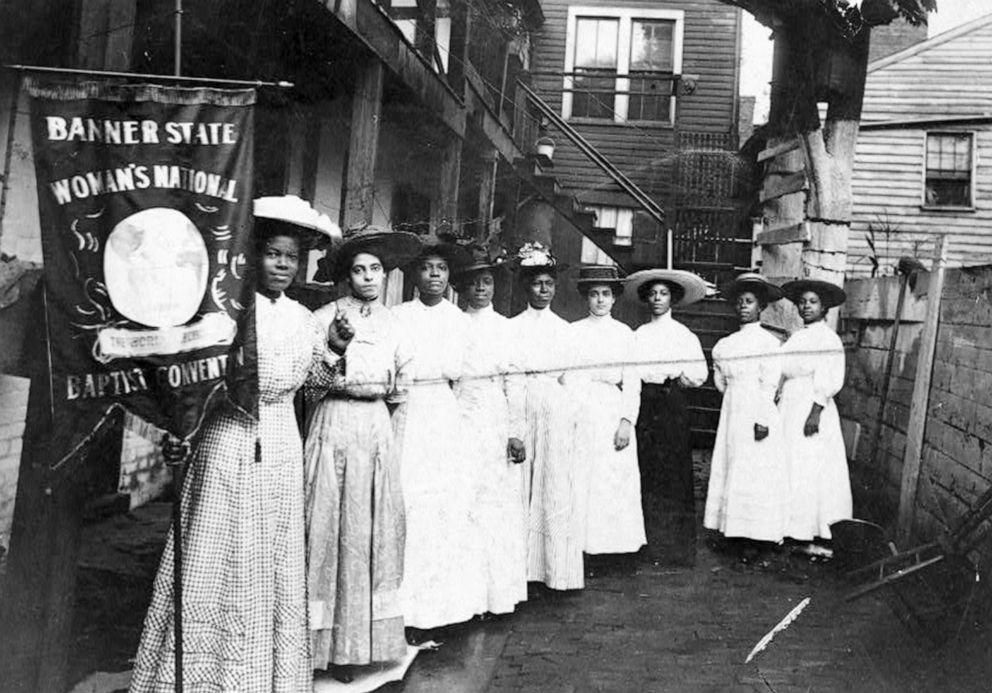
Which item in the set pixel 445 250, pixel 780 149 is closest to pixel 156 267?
pixel 445 250

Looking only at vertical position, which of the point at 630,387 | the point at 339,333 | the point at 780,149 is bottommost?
the point at 630,387

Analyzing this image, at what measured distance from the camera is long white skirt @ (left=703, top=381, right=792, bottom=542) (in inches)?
232

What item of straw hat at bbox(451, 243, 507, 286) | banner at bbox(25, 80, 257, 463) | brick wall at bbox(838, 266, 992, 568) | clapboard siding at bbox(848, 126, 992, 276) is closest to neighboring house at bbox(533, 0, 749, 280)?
clapboard siding at bbox(848, 126, 992, 276)

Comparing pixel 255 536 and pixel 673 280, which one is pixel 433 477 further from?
pixel 673 280

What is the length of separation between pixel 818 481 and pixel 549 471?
7.21 ft

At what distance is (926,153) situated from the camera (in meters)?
13.6

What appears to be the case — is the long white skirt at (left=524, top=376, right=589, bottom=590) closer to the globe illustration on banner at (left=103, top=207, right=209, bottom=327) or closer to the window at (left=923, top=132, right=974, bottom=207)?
the globe illustration on banner at (left=103, top=207, right=209, bottom=327)

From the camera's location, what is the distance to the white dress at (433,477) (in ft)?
13.9

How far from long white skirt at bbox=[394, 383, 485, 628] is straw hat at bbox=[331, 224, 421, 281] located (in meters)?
0.74

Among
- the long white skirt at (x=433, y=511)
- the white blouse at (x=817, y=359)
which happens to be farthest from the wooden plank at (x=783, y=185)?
the long white skirt at (x=433, y=511)

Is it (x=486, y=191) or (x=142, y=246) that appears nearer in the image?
(x=142, y=246)

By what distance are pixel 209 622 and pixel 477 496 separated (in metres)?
1.99

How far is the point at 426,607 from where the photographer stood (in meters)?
4.24

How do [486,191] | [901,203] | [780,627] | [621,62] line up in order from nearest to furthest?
[780,627]
[486,191]
[621,62]
[901,203]
